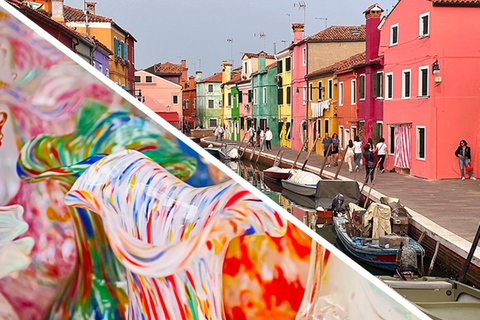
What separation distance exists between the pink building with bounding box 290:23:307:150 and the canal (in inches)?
153

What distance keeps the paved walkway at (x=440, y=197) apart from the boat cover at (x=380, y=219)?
3.26 ft

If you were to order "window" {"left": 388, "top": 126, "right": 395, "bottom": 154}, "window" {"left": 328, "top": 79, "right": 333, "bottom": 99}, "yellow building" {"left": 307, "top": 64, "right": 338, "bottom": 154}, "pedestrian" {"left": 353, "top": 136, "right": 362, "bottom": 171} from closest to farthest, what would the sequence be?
1. "window" {"left": 388, "top": 126, "right": 395, "bottom": 154}
2. "pedestrian" {"left": 353, "top": 136, "right": 362, "bottom": 171}
3. "yellow building" {"left": 307, "top": 64, "right": 338, "bottom": 154}
4. "window" {"left": 328, "top": 79, "right": 333, "bottom": 99}

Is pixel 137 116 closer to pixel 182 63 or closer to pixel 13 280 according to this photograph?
pixel 13 280

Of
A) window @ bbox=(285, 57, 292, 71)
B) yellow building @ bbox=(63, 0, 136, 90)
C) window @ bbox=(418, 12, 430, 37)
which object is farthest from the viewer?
window @ bbox=(285, 57, 292, 71)

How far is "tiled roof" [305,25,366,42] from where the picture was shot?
39.4m

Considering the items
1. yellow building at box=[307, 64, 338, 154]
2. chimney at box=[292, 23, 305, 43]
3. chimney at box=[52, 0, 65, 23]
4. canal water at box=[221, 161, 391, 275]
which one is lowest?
canal water at box=[221, 161, 391, 275]

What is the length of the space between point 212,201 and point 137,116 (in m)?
0.38

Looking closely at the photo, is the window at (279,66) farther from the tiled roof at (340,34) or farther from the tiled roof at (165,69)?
the tiled roof at (165,69)

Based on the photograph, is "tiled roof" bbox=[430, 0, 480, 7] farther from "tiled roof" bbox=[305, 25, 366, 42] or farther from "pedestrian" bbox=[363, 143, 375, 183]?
"tiled roof" bbox=[305, 25, 366, 42]

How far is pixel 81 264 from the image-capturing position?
2.27 meters

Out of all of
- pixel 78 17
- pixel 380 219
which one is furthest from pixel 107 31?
pixel 380 219

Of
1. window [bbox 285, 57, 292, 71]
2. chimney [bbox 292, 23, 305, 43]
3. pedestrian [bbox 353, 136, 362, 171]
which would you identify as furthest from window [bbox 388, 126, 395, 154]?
window [bbox 285, 57, 292, 71]

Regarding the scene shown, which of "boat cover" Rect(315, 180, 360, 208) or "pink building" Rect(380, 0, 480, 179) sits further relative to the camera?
"pink building" Rect(380, 0, 480, 179)

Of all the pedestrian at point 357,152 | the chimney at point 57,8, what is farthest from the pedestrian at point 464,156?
the chimney at point 57,8
